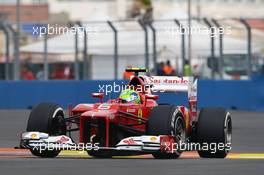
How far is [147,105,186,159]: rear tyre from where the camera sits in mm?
14039

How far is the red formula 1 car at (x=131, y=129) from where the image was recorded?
46.2 feet

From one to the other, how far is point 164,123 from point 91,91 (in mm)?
14743

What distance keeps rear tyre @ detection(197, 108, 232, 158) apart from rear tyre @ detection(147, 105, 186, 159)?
53cm

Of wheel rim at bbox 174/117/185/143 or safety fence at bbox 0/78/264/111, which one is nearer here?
wheel rim at bbox 174/117/185/143

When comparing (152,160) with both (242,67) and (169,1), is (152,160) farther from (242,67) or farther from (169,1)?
(169,1)

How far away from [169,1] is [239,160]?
5236 cm

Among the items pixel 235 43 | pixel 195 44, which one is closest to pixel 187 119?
pixel 235 43

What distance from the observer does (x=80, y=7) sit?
6662cm

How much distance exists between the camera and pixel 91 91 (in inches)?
1129

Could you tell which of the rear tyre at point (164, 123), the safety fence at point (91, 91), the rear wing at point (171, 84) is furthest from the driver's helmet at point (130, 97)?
the safety fence at point (91, 91)

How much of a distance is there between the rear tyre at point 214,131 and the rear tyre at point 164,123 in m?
0.53

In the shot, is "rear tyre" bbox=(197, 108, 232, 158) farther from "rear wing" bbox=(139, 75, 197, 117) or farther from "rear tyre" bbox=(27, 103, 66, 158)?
"rear tyre" bbox=(27, 103, 66, 158)

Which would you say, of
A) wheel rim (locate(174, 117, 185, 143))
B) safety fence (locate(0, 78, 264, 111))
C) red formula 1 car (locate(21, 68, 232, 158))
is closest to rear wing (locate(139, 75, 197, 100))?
red formula 1 car (locate(21, 68, 232, 158))

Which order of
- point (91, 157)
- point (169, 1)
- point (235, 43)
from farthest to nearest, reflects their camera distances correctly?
point (169, 1) → point (235, 43) → point (91, 157)
